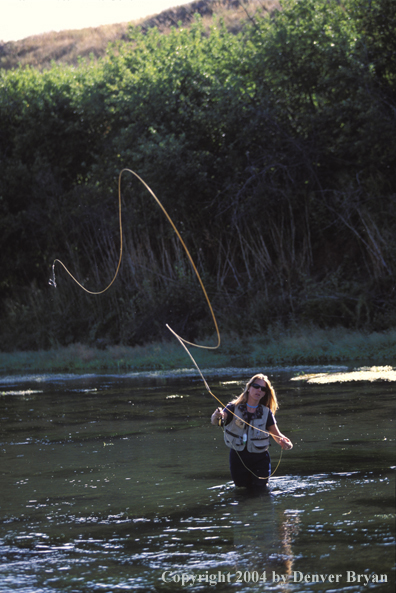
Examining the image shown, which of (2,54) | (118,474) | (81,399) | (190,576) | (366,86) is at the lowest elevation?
(81,399)

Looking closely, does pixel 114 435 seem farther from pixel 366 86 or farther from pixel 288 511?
pixel 366 86

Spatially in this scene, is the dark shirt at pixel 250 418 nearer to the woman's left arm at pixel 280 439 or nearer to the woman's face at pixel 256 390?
the woman's left arm at pixel 280 439

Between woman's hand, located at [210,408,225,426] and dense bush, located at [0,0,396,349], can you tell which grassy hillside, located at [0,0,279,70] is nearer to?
dense bush, located at [0,0,396,349]

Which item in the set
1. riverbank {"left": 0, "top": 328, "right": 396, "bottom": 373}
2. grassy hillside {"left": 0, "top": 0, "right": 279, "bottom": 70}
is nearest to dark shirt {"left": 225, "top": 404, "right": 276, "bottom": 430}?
riverbank {"left": 0, "top": 328, "right": 396, "bottom": 373}

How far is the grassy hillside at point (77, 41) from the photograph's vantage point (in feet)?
279

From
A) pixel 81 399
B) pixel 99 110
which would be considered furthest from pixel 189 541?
pixel 99 110

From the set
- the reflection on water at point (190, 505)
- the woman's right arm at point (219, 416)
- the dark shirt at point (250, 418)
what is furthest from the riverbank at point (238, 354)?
the woman's right arm at point (219, 416)

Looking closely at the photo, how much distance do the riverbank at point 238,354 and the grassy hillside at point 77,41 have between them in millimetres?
62928

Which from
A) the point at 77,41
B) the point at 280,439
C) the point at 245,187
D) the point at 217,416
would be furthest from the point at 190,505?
the point at 77,41

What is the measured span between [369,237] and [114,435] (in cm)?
1411

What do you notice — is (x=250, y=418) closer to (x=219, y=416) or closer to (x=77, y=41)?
(x=219, y=416)

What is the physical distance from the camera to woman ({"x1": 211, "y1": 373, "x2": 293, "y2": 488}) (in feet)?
25.6

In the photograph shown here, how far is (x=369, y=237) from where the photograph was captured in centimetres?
2367

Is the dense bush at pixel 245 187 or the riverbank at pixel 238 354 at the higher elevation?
the dense bush at pixel 245 187
